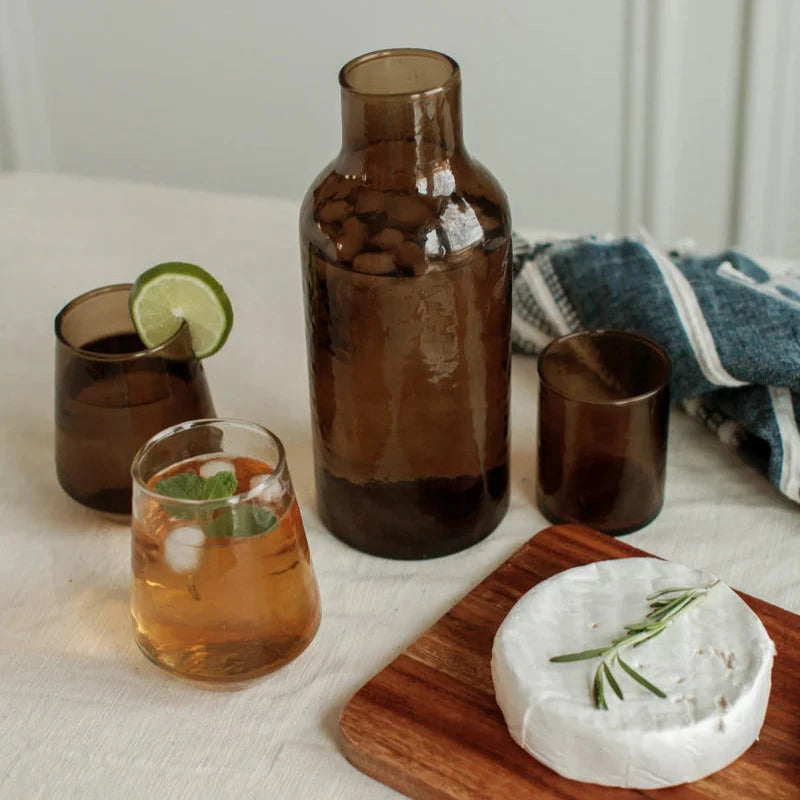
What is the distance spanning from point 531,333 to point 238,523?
457 mm

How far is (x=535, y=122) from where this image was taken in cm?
228

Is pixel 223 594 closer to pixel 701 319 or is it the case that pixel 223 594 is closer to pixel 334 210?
pixel 334 210

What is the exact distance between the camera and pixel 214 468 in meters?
0.79

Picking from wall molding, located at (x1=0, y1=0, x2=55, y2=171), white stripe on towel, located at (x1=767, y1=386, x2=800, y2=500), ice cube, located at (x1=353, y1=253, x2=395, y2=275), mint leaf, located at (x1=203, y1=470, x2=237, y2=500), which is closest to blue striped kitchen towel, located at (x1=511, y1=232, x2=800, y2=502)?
white stripe on towel, located at (x1=767, y1=386, x2=800, y2=500)

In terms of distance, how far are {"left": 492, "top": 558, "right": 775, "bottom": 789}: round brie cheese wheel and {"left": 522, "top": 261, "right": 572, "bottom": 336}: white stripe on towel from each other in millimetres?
354

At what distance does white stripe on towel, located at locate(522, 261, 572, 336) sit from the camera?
1.09 meters

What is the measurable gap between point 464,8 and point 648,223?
0.54 meters

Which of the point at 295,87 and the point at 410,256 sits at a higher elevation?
the point at 410,256

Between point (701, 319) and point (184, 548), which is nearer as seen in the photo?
point (184, 548)

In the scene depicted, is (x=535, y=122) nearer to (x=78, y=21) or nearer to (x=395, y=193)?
(x=78, y=21)

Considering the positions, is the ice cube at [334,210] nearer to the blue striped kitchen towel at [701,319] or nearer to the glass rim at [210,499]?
the glass rim at [210,499]

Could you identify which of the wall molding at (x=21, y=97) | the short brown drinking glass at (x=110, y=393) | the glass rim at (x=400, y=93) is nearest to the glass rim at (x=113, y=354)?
the short brown drinking glass at (x=110, y=393)

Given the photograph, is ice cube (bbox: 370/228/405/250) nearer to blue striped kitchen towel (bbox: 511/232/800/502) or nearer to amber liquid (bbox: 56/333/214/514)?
amber liquid (bbox: 56/333/214/514)

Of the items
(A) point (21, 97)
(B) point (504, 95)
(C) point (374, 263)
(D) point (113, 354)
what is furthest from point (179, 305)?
(A) point (21, 97)
